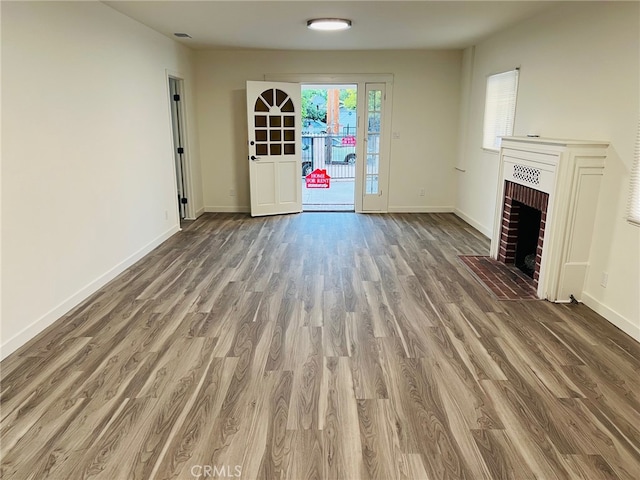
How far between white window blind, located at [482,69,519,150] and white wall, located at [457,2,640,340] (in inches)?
8.3

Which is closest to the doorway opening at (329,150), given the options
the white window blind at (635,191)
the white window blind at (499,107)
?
the white window blind at (499,107)

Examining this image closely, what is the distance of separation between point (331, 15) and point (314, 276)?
2.61 metres

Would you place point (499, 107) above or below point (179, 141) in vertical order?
above

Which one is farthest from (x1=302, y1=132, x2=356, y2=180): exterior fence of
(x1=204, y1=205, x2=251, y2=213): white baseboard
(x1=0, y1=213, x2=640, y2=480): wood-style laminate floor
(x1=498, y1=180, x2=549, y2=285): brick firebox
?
(x1=0, y1=213, x2=640, y2=480): wood-style laminate floor

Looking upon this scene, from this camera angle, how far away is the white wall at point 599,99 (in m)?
3.12

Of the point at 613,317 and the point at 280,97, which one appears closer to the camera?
the point at 613,317

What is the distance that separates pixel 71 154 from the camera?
3.52 m

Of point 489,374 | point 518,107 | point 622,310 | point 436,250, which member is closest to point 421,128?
point 518,107

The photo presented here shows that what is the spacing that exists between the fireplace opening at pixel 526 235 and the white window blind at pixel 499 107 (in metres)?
1.21

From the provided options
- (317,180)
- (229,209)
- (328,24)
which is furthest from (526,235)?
(317,180)

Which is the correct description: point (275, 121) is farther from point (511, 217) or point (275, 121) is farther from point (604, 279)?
point (604, 279)

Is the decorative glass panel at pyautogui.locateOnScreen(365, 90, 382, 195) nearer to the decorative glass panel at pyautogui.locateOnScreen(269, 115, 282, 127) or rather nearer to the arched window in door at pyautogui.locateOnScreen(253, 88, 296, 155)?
the arched window in door at pyautogui.locateOnScreen(253, 88, 296, 155)

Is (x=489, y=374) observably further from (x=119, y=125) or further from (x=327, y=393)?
(x=119, y=125)

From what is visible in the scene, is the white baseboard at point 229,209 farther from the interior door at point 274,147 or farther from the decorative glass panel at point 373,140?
Answer: the decorative glass panel at point 373,140
